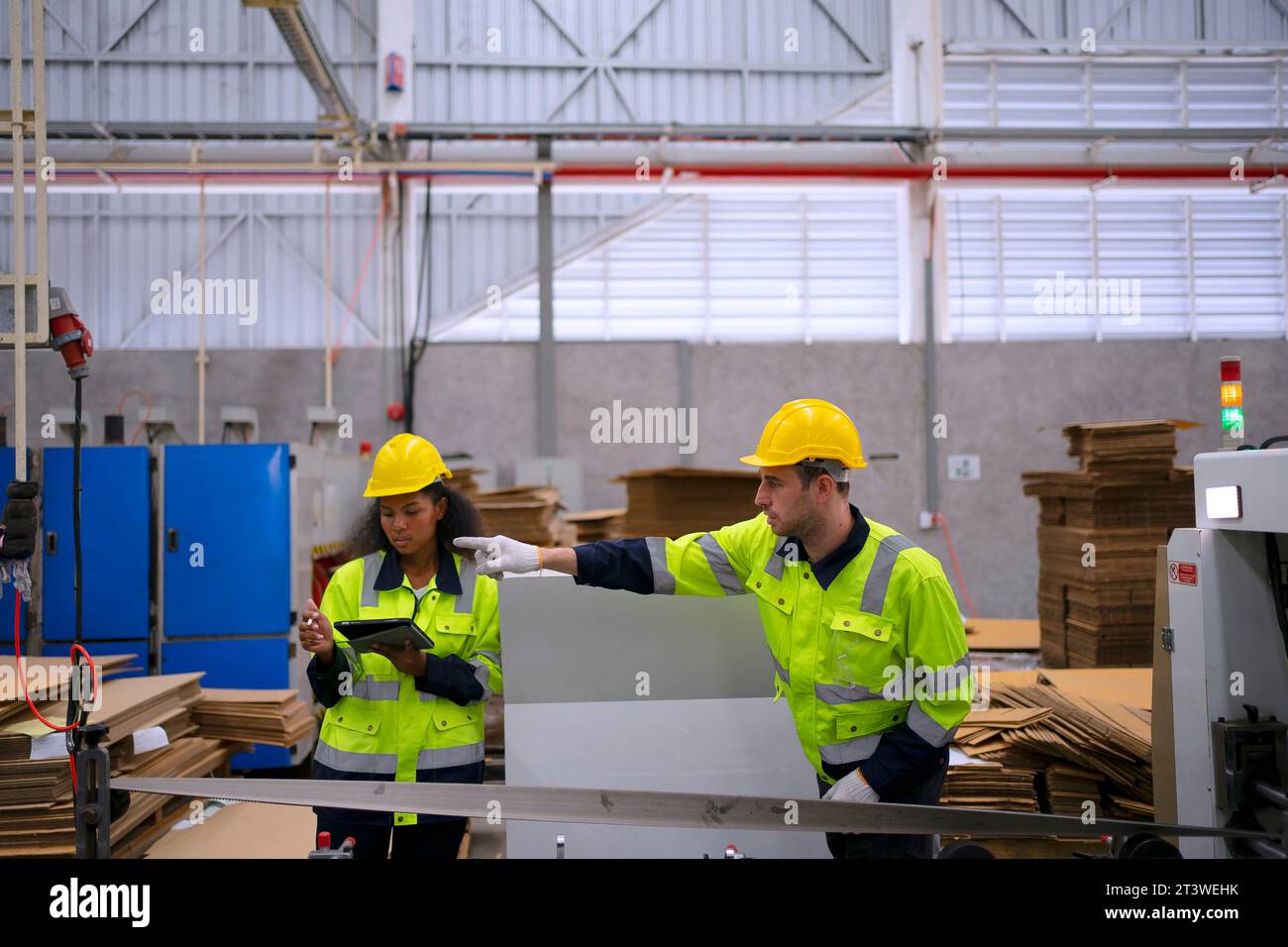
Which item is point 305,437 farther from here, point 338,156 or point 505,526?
point 505,526

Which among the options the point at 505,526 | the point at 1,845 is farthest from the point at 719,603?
the point at 1,845

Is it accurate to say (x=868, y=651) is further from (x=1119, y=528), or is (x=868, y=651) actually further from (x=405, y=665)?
(x=1119, y=528)

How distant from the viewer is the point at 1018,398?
24.7ft

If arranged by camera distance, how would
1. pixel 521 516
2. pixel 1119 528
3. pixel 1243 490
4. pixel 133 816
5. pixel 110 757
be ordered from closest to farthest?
1. pixel 1243 490
2. pixel 110 757
3. pixel 133 816
4. pixel 521 516
5. pixel 1119 528

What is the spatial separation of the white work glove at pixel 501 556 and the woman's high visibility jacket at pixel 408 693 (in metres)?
0.14

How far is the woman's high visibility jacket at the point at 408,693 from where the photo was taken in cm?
228

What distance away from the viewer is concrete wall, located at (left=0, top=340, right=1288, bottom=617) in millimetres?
7203

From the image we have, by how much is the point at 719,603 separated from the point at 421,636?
863 millimetres

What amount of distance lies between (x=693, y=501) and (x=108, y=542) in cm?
359

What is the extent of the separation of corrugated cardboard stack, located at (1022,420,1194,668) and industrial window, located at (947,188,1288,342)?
370 cm

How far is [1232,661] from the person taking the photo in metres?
2.05

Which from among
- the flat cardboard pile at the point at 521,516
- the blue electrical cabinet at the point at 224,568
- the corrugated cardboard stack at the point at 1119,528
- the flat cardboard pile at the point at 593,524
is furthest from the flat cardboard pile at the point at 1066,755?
the blue electrical cabinet at the point at 224,568

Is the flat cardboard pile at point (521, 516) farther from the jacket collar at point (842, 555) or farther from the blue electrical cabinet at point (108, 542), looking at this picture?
the jacket collar at point (842, 555)

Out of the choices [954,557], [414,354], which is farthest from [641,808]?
[954,557]
